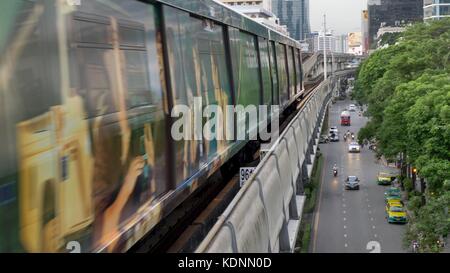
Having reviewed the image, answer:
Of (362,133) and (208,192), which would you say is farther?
(362,133)

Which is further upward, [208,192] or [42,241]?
[42,241]

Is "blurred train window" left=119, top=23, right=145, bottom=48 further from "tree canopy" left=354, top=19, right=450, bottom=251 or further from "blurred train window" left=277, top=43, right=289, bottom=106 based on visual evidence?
"tree canopy" left=354, top=19, right=450, bottom=251

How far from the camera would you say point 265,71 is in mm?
14125

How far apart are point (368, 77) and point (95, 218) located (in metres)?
41.7

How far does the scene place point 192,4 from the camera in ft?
25.6

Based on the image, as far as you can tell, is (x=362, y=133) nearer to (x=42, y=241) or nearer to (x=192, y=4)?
(x=192, y=4)

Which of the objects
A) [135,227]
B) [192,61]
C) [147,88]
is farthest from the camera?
[192,61]

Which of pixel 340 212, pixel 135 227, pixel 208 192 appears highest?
pixel 135 227

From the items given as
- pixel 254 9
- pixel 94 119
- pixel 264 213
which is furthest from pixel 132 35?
pixel 254 9

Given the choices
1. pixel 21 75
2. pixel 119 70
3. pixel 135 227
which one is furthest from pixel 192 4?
pixel 21 75

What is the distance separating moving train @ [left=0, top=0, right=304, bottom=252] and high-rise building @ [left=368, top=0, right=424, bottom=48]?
457ft

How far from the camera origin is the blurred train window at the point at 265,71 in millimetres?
13784

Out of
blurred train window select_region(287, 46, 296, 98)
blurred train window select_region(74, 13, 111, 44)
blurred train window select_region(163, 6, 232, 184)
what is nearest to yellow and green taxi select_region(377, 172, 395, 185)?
blurred train window select_region(287, 46, 296, 98)

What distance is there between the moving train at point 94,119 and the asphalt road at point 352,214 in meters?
Answer: 11.9
